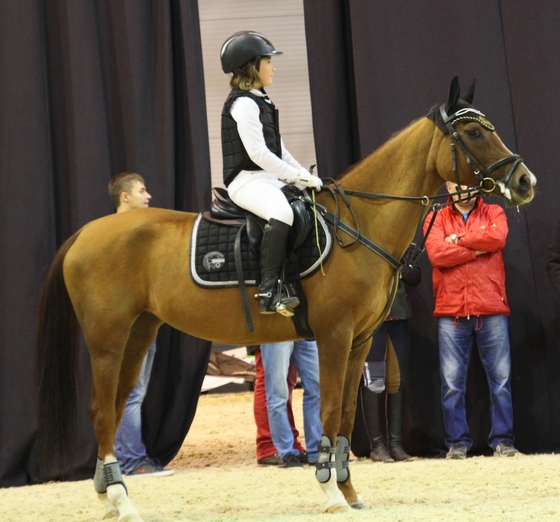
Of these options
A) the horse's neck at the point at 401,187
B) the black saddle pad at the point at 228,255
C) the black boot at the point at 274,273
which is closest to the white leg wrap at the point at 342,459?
the black boot at the point at 274,273

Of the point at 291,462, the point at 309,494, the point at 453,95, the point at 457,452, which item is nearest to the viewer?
the point at 453,95

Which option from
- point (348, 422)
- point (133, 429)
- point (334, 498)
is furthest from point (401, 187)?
point (133, 429)

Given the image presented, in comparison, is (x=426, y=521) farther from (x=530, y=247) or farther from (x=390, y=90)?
(x=390, y=90)

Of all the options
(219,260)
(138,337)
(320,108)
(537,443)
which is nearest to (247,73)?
(219,260)

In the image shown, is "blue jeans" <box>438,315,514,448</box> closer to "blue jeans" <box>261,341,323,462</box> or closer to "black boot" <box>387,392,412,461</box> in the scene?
"black boot" <box>387,392,412,461</box>

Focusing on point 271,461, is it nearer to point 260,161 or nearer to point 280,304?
point 280,304

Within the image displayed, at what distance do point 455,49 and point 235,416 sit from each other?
420 cm

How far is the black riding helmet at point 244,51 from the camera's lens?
13.7ft

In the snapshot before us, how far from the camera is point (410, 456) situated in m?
6.02

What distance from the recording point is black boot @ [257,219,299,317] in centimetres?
394

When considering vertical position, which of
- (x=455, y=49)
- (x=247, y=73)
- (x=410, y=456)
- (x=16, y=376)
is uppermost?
(x=455, y=49)

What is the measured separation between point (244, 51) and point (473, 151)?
127 cm

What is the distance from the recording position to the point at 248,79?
4.22 meters

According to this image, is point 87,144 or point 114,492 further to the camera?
point 87,144
